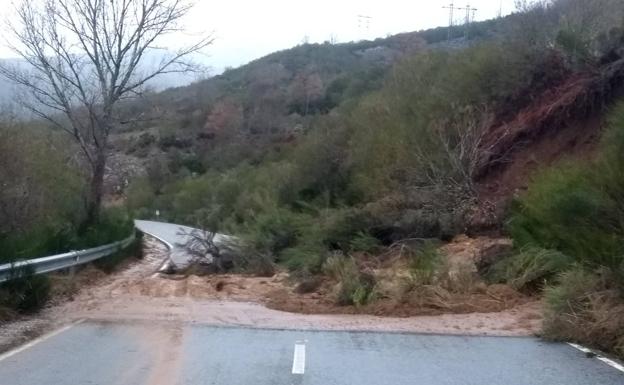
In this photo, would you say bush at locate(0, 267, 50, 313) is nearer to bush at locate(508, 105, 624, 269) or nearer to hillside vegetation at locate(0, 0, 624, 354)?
hillside vegetation at locate(0, 0, 624, 354)

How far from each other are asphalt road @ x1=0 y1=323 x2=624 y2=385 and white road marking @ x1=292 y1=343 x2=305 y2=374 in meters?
0.01

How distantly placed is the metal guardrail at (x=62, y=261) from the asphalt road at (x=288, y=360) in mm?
2146

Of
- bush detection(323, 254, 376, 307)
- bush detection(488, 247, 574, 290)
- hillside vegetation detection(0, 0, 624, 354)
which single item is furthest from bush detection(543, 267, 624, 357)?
bush detection(323, 254, 376, 307)

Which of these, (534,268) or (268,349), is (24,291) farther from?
(534,268)

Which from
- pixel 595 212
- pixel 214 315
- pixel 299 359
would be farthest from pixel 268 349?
pixel 595 212

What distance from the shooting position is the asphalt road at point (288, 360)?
425 inches

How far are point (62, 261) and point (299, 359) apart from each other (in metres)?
10.5

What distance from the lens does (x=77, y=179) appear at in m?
36.3

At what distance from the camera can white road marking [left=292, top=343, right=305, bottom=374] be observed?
11.4 meters

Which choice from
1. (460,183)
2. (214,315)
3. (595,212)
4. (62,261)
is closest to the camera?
(595,212)

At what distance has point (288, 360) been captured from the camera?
1214 centimetres

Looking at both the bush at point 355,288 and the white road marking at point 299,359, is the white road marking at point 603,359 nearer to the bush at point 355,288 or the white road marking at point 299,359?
the white road marking at point 299,359

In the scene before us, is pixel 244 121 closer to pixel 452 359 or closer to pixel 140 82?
pixel 140 82

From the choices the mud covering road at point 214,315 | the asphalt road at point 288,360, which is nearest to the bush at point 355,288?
the mud covering road at point 214,315
